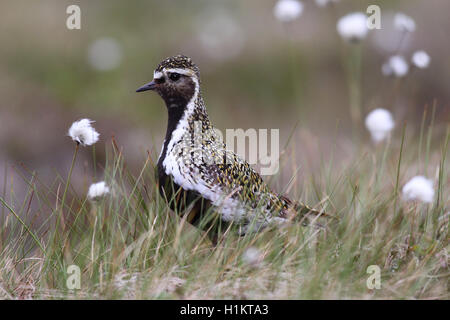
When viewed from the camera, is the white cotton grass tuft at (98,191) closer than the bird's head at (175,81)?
Yes

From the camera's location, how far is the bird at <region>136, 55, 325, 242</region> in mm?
4074

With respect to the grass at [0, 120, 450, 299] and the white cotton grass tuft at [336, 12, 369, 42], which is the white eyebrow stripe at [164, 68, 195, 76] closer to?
the grass at [0, 120, 450, 299]

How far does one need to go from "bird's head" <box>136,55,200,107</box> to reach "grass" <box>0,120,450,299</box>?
26.1 inches

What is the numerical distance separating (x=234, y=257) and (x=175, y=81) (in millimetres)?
1363

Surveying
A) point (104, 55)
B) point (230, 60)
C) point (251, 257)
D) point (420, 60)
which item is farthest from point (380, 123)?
point (230, 60)

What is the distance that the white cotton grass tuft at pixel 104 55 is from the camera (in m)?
13.1

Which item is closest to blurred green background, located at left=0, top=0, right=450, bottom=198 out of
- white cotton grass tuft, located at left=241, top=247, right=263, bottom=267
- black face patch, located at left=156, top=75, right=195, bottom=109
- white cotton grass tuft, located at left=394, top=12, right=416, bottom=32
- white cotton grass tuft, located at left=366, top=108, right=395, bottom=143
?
white cotton grass tuft, located at left=394, top=12, right=416, bottom=32

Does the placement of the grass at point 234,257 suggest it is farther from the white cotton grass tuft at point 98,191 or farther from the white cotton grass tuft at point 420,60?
the white cotton grass tuft at point 420,60

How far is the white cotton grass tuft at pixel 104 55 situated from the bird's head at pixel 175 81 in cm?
894

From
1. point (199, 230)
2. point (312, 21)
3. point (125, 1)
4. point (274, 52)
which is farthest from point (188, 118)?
point (125, 1)

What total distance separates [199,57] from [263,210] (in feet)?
33.6

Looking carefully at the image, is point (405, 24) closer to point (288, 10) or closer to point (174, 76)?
point (288, 10)

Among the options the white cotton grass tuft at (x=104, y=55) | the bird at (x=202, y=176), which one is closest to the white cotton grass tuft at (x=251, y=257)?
the bird at (x=202, y=176)
